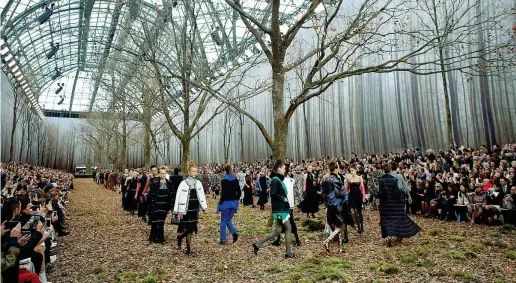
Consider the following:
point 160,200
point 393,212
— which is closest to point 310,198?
point 393,212

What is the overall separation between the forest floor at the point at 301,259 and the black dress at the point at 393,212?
0.29m

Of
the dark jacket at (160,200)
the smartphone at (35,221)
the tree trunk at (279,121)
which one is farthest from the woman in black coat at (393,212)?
the smartphone at (35,221)

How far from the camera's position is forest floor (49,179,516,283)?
499 cm

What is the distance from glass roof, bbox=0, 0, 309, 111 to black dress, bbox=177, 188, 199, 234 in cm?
470

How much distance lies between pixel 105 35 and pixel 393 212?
32922 mm

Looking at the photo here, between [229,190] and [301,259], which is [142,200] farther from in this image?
[301,259]

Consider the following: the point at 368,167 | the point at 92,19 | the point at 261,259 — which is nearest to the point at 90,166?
the point at 92,19

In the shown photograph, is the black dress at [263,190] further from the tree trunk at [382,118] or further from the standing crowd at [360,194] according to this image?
the tree trunk at [382,118]

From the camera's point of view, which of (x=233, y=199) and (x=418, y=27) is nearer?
(x=233, y=199)

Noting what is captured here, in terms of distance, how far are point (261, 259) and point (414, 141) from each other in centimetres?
1126

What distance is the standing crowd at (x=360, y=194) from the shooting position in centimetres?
665

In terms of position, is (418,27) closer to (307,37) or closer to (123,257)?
(307,37)

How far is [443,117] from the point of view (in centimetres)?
1401

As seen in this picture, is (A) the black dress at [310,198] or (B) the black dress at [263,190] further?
(B) the black dress at [263,190]
